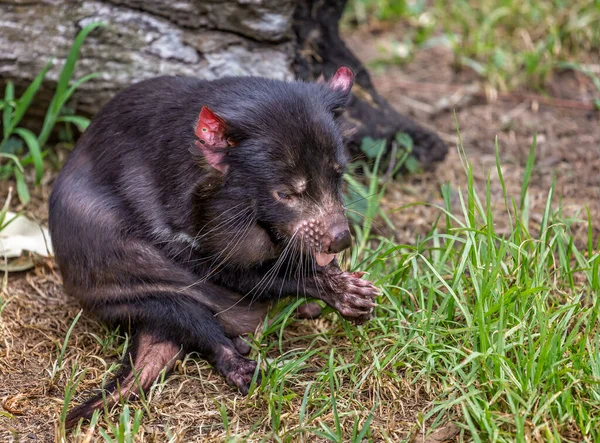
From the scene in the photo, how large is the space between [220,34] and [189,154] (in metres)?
1.50

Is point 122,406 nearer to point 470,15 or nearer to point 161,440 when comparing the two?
point 161,440

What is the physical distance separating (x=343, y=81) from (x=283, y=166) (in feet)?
2.07

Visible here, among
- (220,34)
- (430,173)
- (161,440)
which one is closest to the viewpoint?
(161,440)

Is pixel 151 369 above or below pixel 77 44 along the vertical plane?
below

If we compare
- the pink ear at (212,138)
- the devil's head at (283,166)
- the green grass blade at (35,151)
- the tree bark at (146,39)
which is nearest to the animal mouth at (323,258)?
the devil's head at (283,166)

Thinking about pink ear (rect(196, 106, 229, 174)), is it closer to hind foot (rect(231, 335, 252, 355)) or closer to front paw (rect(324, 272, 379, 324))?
front paw (rect(324, 272, 379, 324))

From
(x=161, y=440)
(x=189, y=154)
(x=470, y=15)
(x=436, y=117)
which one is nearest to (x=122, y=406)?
(x=161, y=440)

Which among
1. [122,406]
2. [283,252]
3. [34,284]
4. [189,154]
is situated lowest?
[34,284]

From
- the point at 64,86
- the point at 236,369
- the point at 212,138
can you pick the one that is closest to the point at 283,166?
the point at 212,138

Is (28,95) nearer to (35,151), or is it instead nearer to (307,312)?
(35,151)

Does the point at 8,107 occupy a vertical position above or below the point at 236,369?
above

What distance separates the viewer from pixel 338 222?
10.2 feet

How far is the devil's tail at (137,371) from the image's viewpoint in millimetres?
3055

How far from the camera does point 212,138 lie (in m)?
3.10
